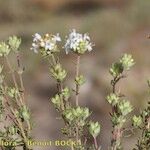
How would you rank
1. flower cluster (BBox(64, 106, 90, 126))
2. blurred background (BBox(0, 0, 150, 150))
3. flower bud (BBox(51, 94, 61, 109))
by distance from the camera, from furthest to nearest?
blurred background (BBox(0, 0, 150, 150))
flower bud (BBox(51, 94, 61, 109))
flower cluster (BBox(64, 106, 90, 126))

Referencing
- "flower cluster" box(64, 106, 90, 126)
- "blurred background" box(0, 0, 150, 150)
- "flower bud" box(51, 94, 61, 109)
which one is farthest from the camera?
"blurred background" box(0, 0, 150, 150)

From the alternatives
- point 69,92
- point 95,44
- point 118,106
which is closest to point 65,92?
point 69,92

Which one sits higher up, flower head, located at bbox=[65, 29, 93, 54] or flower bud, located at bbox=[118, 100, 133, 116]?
flower head, located at bbox=[65, 29, 93, 54]

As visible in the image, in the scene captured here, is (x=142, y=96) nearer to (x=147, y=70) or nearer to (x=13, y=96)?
(x=147, y=70)

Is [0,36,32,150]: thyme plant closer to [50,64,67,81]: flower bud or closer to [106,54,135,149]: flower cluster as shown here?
[50,64,67,81]: flower bud

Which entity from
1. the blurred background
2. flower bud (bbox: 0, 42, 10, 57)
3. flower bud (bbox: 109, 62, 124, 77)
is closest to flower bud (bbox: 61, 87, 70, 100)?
flower bud (bbox: 109, 62, 124, 77)

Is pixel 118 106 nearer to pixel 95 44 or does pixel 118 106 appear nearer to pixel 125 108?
pixel 125 108
